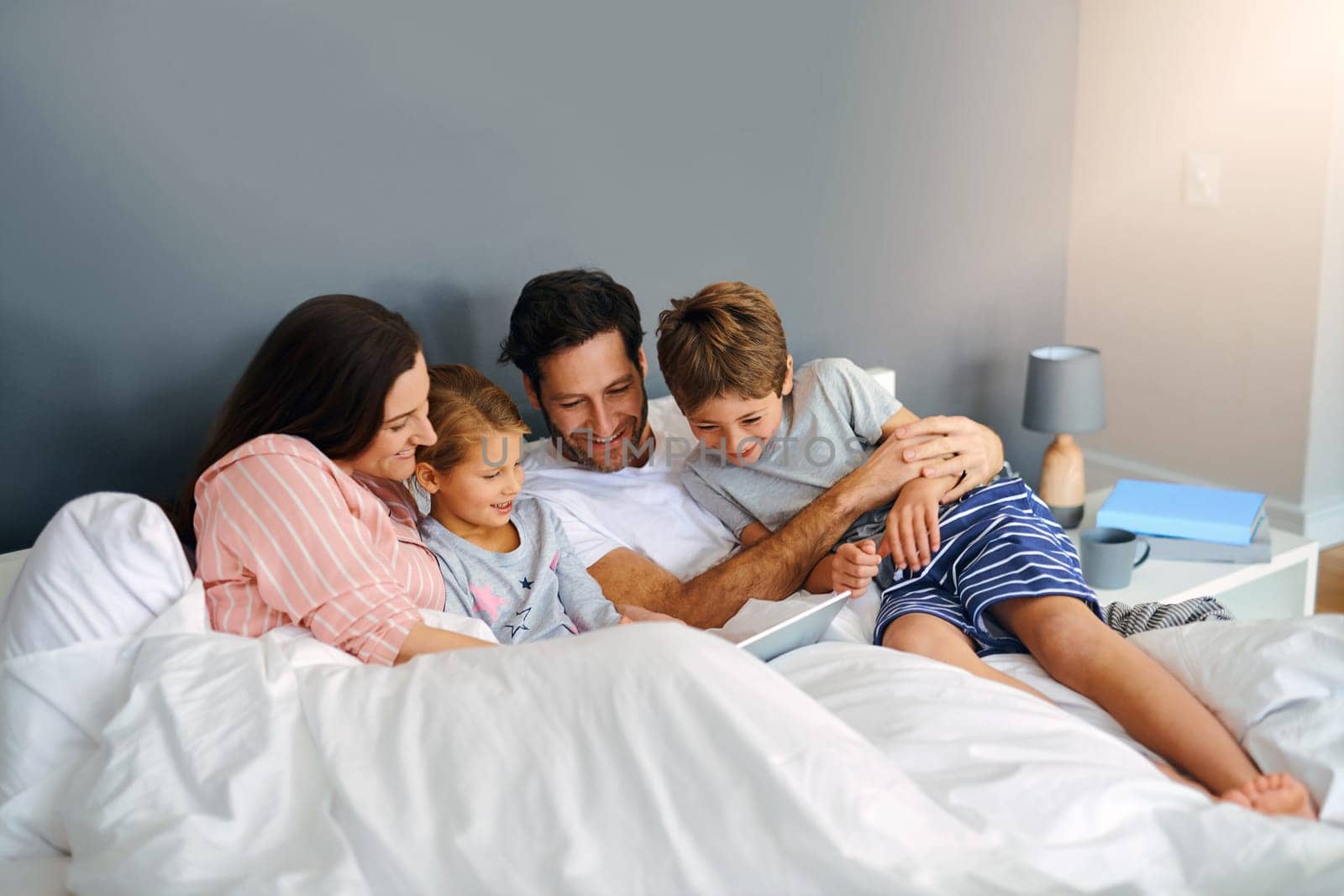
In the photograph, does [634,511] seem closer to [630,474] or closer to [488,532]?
[630,474]

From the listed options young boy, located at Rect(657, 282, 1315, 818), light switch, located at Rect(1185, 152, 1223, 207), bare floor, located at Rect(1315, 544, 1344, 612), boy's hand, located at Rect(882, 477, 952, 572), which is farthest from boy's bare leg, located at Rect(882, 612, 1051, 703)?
light switch, located at Rect(1185, 152, 1223, 207)

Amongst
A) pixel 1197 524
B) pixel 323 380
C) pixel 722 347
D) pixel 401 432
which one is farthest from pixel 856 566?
pixel 1197 524

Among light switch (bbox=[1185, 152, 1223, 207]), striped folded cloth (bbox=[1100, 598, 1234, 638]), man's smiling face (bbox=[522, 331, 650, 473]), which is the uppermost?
light switch (bbox=[1185, 152, 1223, 207])

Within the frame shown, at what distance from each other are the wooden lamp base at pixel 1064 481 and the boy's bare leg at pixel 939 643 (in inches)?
40.0

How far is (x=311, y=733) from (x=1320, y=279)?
265 cm

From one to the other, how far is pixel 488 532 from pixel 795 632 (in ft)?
1.69

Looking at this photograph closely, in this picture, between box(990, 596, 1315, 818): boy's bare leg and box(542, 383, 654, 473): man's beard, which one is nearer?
box(990, 596, 1315, 818): boy's bare leg

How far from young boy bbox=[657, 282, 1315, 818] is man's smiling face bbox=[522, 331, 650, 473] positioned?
0.26 feet

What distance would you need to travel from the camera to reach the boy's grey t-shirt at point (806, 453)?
6.25 feet

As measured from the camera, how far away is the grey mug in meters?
2.14

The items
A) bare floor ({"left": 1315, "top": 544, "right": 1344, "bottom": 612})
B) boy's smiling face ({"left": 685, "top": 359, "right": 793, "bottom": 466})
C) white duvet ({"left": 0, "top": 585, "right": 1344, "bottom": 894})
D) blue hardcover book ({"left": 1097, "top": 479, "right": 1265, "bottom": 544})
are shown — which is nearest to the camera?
white duvet ({"left": 0, "top": 585, "right": 1344, "bottom": 894})

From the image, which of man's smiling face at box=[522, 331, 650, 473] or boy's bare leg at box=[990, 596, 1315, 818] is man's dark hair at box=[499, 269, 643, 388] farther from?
boy's bare leg at box=[990, 596, 1315, 818]

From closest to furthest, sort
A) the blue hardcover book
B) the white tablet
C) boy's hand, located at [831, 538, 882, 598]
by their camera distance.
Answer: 1. the white tablet
2. boy's hand, located at [831, 538, 882, 598]
3. the blue hardcover book

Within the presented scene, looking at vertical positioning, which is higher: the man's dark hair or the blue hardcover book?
the man's dark hair
